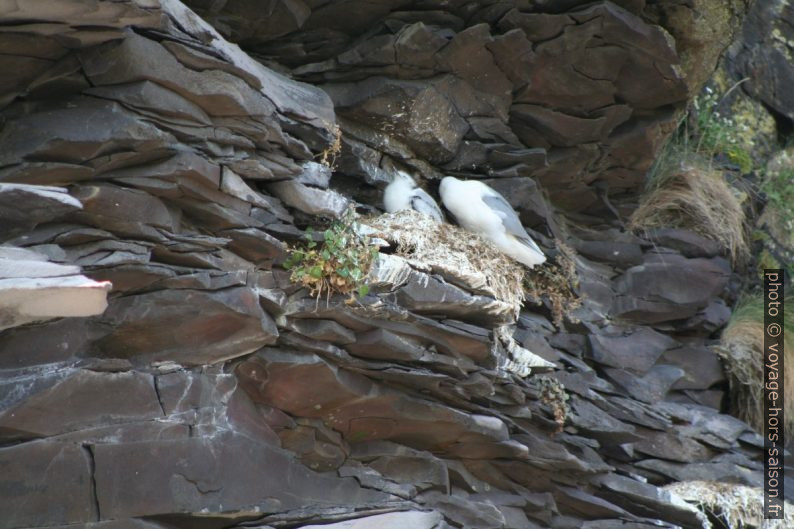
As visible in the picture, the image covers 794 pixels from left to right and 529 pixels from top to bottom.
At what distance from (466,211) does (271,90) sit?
200cm

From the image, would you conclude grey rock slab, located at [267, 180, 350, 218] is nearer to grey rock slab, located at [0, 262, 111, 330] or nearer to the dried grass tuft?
A: grey rock slab, located at [0, 262, 111, 330]

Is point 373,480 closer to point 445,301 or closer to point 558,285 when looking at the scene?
point 445,301

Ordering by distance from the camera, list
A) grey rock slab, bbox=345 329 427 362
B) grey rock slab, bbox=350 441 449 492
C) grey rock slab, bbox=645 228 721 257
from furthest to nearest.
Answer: grey rock slab, bbox=645 228 721 257 → grey rock slab, bbox=350 441 449 492 → grey rock slab, bbox=345 329 427 362

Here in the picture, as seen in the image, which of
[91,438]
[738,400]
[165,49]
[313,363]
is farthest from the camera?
[738,400]

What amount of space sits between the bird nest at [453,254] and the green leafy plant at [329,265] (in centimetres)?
46

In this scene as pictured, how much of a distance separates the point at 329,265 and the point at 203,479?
58.3 inches

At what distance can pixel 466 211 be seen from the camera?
704 cm

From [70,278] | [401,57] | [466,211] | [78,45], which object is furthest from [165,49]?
[466,211]

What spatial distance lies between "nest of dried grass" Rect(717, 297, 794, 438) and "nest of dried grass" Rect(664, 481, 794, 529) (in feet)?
3.94

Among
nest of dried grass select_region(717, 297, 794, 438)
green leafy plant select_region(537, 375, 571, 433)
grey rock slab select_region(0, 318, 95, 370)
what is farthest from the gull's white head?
grey rock slab select_region(0, 318, 95, 370)

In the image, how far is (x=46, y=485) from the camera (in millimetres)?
4438

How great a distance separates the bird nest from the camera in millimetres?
6074

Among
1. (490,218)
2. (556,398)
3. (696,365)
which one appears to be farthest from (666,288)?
(490,218)

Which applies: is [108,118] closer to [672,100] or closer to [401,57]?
[401,57]
